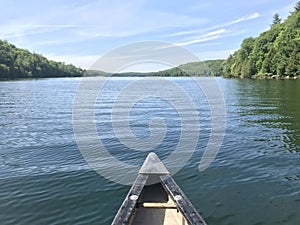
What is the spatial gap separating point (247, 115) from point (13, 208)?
67.8ft

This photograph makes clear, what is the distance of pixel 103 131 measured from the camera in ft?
61.7

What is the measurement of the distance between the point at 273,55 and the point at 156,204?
120037 millimetres

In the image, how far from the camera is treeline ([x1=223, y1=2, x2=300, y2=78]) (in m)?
101

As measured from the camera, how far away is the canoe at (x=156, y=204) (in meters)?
6.12

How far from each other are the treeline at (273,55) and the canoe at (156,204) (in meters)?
103

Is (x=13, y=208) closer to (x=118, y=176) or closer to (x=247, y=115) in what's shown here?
(x=118, y=176)

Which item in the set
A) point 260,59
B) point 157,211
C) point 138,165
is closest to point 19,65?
point 260,59

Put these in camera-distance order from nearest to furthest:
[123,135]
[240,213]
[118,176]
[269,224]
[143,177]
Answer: [269,224], [240,213], [143,177], [118,176], [123,135]

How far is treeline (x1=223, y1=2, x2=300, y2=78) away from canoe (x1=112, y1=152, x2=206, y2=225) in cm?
10284

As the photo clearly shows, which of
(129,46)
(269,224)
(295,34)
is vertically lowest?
(269,224)

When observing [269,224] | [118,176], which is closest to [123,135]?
[118,176]

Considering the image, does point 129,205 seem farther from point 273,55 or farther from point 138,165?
point 273,55

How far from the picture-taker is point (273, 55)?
373ft

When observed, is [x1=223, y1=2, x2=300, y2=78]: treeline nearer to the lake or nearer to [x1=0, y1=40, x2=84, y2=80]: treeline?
the lake
